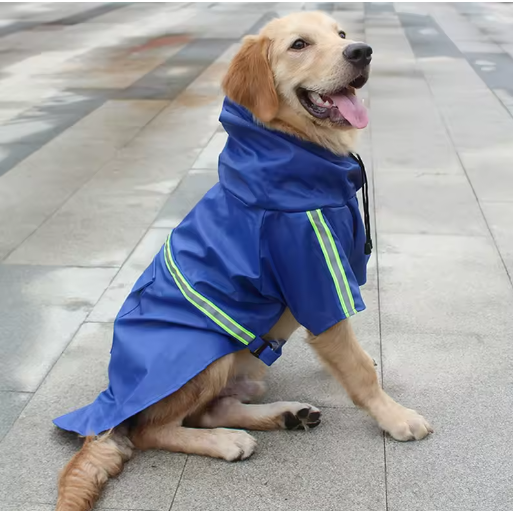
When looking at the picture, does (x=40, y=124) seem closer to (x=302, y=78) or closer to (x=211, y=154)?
(x=211, y=154)

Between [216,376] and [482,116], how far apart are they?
646 centimetres

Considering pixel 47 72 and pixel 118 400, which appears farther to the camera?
pixel 47 72

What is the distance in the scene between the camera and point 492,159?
6.65 m

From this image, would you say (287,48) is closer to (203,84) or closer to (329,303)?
(329,303)

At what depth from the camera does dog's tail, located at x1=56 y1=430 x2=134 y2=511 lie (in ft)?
8.34

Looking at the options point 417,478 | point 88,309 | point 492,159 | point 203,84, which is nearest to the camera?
point 417,478

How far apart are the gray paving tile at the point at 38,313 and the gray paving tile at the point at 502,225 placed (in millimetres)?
2803

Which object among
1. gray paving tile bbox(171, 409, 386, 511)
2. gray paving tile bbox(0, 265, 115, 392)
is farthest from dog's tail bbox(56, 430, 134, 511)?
gray paving tile bbox(0, 265, 115, 392)

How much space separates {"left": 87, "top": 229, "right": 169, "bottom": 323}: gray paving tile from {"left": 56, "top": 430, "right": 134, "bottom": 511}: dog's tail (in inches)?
52.0

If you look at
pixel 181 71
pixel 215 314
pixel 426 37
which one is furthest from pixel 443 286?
pixel 426 37

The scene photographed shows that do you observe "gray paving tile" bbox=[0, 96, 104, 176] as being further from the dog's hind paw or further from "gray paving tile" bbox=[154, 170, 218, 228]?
the dog's hind paw

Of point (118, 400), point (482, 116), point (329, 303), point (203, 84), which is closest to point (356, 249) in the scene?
point (329, 303)

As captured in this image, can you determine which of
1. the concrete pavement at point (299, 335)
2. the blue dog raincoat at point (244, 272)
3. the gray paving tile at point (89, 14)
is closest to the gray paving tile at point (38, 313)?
the concrete pavement at point (299, 335)

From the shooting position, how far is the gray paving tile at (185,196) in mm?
5454
